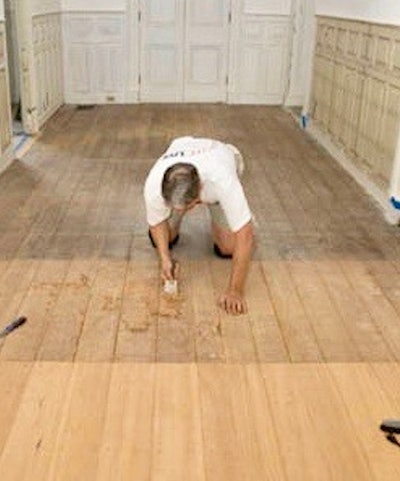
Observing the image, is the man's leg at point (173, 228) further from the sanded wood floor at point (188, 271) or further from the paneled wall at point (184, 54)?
the paneled wall at point (184, 54)

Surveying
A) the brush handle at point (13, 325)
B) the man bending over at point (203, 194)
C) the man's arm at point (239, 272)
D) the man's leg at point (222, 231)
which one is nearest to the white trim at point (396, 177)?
the man's leg at point (222, 231)

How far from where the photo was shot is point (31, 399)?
79.3 inches

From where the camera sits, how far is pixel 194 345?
236 centimetres

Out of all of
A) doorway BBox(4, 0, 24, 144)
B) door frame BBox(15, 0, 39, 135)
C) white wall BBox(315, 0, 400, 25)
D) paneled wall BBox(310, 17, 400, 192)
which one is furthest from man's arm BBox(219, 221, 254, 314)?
door frame BBox(15, 0, 39, 135)

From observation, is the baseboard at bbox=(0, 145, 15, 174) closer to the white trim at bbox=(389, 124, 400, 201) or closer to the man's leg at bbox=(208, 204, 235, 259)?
the man's leg at bbox=(208, 204, 235, 259)

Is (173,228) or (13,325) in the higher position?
(173,228)

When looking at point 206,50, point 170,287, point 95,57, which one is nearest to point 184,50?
point 206,50

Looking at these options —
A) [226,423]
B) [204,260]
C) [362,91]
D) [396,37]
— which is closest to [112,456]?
[226,423]

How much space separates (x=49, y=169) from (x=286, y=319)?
2651 millimetres

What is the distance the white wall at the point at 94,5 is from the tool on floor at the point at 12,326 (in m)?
5.40

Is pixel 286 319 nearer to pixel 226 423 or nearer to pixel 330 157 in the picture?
pixel 226 423

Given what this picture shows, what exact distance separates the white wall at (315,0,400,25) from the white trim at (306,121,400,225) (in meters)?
1.01

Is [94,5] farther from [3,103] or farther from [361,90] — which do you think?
[361,90]

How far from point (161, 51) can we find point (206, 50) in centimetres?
53
